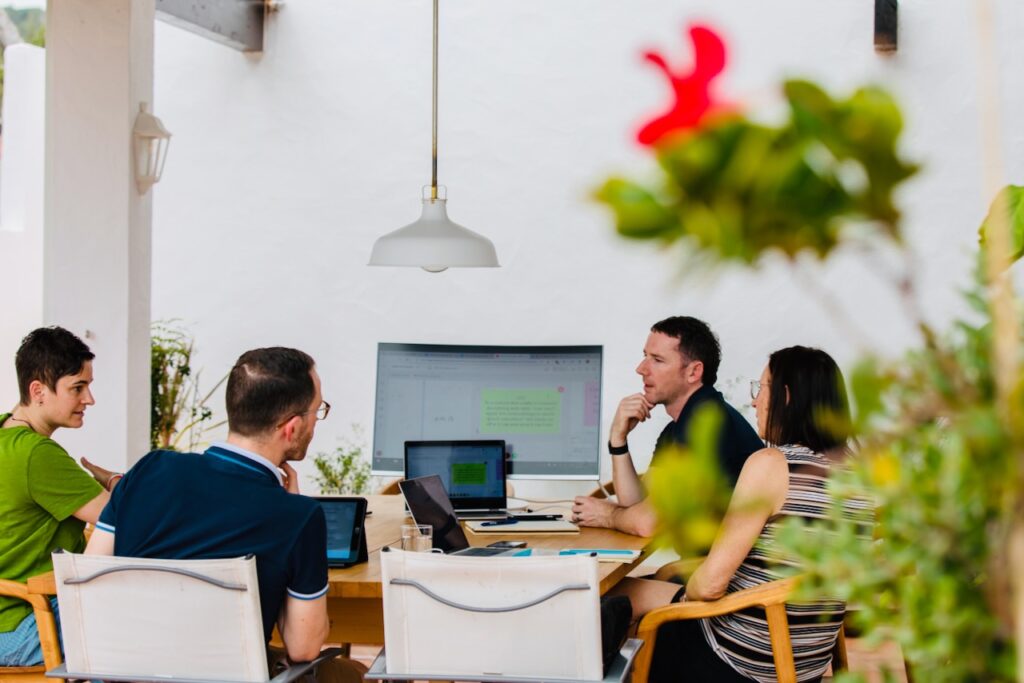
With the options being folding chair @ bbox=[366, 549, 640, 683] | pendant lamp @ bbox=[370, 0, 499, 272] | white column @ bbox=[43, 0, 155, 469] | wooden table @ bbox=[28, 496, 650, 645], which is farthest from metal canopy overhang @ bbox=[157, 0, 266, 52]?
folding chair @ bbox=[366, 549, 640, 683]

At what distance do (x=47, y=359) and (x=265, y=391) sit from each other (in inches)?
32.9

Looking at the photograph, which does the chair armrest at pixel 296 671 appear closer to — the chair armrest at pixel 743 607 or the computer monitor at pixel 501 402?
the chair armrest at pixel 743 607

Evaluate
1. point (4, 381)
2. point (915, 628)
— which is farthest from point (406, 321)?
point (915, 628)

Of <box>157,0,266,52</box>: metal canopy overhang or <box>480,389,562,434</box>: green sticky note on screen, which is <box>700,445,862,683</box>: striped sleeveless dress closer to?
<box>480,389,562,434</box>: green sticky note on screen

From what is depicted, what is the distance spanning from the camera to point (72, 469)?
2980mm

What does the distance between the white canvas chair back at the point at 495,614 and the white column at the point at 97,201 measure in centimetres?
265

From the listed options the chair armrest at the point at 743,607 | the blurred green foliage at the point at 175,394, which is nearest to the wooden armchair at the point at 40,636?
→ the chair armrest at the point at 743,607

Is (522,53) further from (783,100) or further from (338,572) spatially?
(783,100)

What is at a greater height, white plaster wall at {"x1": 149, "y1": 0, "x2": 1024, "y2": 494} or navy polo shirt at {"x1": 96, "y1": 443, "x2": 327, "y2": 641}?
white plaster wall at {"x1": 149, "y1": 0, "x2": 1024, "y2": 494}

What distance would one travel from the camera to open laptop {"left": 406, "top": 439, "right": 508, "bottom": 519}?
4.09 m

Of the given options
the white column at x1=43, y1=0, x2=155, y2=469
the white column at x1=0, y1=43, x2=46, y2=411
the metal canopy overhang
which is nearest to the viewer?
the white column at x1=43, y1=0, x2=155, y2=469

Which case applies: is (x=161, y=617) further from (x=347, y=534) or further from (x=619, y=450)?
(x=619, y=450)

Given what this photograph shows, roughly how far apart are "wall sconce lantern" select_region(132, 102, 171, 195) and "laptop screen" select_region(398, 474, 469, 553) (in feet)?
6.66

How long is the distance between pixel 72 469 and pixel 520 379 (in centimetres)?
198
